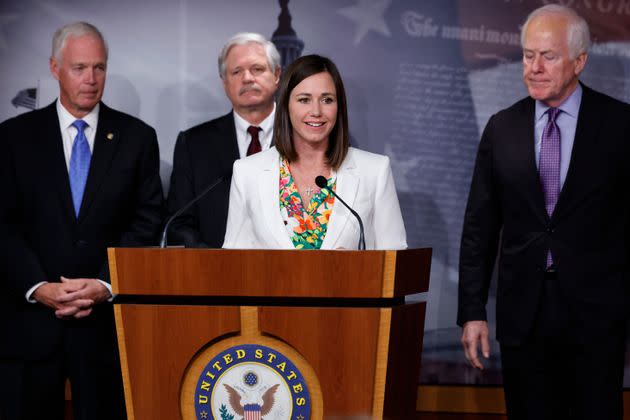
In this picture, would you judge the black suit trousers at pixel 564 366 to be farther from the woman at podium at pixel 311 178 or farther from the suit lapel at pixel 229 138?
the suit lapel at pixel 229 138

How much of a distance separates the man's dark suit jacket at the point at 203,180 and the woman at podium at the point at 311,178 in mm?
747

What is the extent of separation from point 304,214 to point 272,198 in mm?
117

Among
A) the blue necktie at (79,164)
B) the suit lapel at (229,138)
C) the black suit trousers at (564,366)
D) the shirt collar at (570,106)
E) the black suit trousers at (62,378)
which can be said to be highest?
the shirt collar at (570,106)

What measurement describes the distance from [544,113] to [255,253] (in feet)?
4.40

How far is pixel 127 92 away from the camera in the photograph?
15.7 feet

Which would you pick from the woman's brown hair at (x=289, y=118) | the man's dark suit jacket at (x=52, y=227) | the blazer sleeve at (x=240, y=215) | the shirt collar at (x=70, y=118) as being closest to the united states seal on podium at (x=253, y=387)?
the blazer sleeve at (x=240, y=215)

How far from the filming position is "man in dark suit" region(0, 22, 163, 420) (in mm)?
3576

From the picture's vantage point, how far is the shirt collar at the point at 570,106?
3.23 metres

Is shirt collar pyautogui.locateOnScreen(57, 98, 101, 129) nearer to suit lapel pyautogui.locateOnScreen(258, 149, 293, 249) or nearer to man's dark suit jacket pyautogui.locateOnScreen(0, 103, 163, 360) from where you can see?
man's dark suit jacket pyautogui.locateOnScreen(0, 103, 163, 360)

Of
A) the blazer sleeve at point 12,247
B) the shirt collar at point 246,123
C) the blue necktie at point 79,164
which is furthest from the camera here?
the shirt collar at point 246,123

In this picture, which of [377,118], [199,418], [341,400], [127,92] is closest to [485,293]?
[341,400]

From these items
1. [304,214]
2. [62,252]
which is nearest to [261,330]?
[304,214]

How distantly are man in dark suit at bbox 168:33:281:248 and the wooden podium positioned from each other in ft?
4.68

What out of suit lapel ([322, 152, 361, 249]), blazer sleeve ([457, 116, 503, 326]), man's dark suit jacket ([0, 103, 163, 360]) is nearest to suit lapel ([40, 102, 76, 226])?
man's dark suit jacket ([0, 103, 163, 360])
